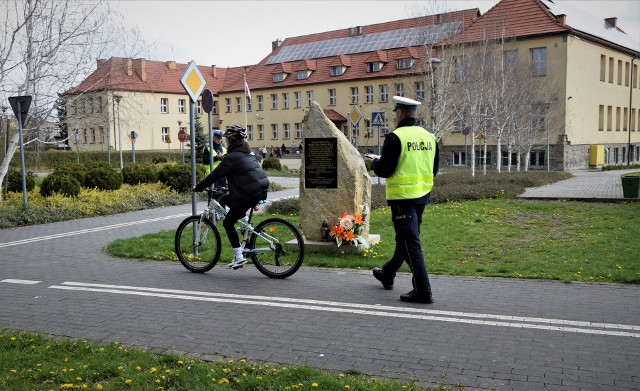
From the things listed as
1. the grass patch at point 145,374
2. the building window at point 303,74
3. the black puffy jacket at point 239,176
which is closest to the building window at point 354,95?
the building window at point 303,74

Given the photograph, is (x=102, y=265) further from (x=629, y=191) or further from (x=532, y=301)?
(x=629, y=191)

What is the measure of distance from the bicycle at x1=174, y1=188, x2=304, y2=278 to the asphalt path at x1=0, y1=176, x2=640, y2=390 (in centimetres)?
19

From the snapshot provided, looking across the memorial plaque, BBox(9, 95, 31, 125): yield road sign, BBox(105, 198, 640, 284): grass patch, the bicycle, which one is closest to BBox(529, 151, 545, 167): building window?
BBox(105, 198, 640, 284): grass patch

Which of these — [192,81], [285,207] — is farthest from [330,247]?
[285,207]

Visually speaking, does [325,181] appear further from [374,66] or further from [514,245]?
[374,66]

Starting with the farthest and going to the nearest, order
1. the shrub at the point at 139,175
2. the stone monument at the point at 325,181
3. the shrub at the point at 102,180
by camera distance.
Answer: the shrub at the point at 139,175
the shrub at the point at 102,180
the stone monument at the point at 325,181

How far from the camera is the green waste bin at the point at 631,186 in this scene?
16875 millimetres

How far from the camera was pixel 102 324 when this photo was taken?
20.0ft

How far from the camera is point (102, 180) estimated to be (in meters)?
21.7

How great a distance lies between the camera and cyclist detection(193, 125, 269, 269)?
8.03 m

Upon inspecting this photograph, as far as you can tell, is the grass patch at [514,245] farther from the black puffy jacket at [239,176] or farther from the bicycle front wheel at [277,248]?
the black puffy jacket at [239,176]

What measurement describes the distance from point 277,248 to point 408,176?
2.24m

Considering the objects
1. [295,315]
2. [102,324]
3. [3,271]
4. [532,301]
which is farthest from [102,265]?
[532,301]

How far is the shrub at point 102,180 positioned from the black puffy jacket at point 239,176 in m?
14.9
